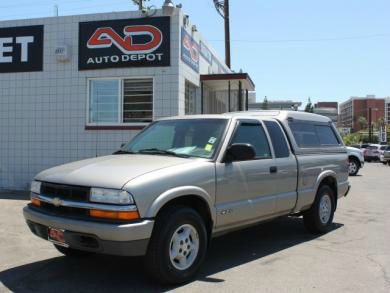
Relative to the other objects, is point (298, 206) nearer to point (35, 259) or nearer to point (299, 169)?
point (299, 169)

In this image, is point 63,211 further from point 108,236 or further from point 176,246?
point 176,246

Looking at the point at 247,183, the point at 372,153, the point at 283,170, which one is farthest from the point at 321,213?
the point at 372,153

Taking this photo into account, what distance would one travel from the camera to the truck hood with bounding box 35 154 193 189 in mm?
4906

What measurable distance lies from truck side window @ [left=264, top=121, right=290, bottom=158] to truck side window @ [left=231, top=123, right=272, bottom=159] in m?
0.18

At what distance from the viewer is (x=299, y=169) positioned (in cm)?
720

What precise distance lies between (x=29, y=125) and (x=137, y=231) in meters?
9.25

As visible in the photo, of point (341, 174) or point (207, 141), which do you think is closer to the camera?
point (207, 141)

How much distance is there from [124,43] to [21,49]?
2989mm

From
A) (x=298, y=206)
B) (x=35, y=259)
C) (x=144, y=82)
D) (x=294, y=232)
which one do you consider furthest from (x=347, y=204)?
(x=35, y=259)

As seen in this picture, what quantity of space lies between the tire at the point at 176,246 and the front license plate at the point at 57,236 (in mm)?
894

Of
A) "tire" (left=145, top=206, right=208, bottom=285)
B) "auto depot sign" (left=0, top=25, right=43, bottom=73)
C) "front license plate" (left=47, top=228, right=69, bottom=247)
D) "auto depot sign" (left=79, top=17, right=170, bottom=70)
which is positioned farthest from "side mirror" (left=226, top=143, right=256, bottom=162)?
"auto depot sign" (left=0, top=25, right=43, bottom=73)

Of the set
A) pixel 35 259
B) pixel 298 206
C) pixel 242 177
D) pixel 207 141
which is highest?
pixel 207 141

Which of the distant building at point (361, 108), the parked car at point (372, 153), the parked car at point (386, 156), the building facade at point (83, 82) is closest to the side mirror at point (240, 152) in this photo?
the building facade at point (83, 82)

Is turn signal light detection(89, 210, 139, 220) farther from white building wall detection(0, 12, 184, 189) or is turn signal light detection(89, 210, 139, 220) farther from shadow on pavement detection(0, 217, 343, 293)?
white building wall detection(0, 12, 184, 189)
